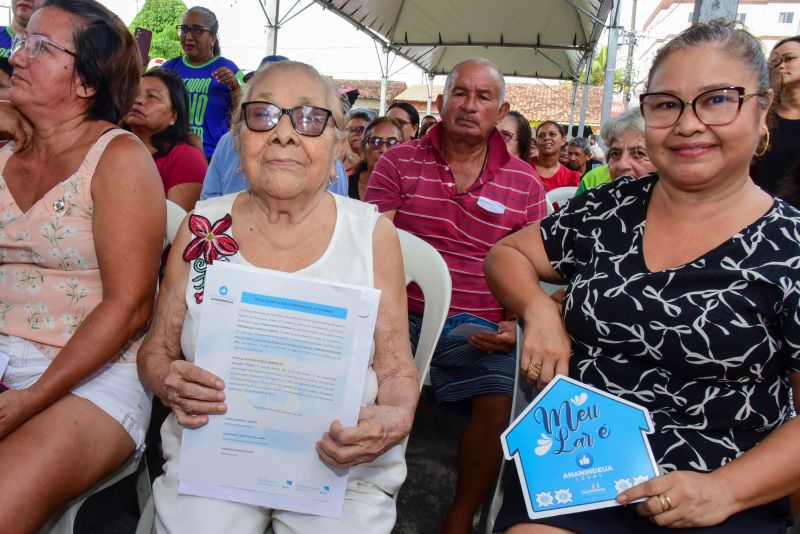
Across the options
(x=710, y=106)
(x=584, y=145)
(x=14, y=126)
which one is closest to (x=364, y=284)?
(x=710, y=106)

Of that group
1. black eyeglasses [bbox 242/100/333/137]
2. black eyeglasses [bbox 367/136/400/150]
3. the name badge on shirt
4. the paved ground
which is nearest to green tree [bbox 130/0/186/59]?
black eyeglasses [bbox 367/136/400/150]

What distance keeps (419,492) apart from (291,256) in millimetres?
1623

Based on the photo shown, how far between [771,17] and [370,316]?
6861 centimetres

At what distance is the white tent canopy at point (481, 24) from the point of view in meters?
12.2

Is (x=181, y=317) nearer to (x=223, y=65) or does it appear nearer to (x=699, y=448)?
(x=699, y=448)

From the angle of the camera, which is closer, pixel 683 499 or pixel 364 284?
pixel 683 499

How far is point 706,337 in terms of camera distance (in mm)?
1340

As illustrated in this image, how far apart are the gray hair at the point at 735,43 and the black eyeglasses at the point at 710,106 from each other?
48mm

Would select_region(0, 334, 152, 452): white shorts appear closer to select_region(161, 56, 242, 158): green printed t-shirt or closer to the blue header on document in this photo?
the blue header on document

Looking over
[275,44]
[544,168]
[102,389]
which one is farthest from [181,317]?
[275,44]

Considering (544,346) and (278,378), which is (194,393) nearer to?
(278,378)

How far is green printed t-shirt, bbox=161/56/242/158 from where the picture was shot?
4.52 meters

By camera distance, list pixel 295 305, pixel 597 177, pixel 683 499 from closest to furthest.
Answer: pixel 683 499 → pixel 295 305 → pixel 597 177

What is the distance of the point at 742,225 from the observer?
1.42 meters
